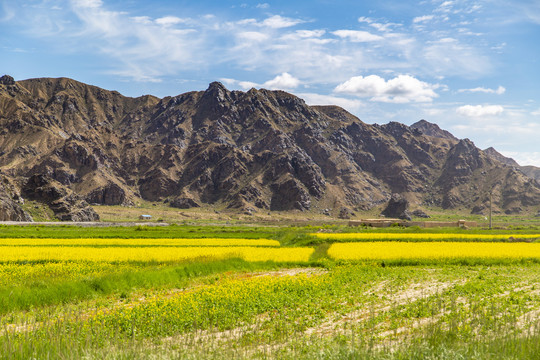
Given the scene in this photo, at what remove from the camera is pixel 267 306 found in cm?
1995

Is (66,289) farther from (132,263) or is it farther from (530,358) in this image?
(530,358)

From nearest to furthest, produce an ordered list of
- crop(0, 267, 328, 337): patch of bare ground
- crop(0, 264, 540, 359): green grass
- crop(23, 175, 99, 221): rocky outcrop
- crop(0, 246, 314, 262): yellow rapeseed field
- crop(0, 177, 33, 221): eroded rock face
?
crop(0, 264, 540, 359): green grass
crop(0, 267, 328, 337): patch of bare ground
crop(0, 246, 314, 262): yellow rapeseed field
crop(0, 177, 33, 221): eroded rock face
crop(23, 175, 99, 221): rocky outcrop

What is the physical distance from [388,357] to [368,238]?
176 ft

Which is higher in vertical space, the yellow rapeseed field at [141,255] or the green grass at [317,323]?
the green grass at [317,323]

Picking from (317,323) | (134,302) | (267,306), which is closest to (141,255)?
(134,302)

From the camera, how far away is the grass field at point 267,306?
12.4 metres

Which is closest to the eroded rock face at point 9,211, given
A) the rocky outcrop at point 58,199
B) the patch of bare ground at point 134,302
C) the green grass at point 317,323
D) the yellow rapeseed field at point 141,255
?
the rocky outcrop at point 58,199

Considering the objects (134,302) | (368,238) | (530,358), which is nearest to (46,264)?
(134,302)

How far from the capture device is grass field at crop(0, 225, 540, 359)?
1241 cm

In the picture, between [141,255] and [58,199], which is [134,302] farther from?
[58,199]

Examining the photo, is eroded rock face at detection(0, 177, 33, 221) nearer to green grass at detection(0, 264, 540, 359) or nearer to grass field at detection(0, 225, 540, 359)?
grass field at detection(0, 225, 540, 359)

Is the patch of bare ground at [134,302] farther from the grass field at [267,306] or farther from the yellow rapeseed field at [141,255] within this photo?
the yellow rapeseed field at [141,255]

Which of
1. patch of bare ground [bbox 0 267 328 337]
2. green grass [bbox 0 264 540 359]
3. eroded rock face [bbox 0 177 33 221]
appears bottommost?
eroded rock face [bbox 0 177 33 221]

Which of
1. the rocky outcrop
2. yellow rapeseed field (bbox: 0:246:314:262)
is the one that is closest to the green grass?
yellow rapeseed field (bbox: 0:246:314:262)
